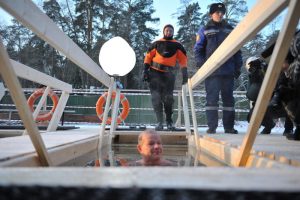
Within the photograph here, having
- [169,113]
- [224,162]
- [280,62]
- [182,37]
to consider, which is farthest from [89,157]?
[182,37]

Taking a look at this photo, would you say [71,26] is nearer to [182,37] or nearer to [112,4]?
[112,4]

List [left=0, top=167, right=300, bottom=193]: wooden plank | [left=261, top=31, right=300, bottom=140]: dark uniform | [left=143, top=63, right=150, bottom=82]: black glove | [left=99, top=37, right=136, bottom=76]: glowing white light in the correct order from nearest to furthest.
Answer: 1. [left=0, top=167, right=300, bottom=193]: wooden plank
2. [left=261, top=31, right=300, bottom=140]: dark uniform
3. [left=99, top=37, right=136, bottom=76]: glowing white light
4. [left=143, top=63, right=150, bottom=82]: black glove

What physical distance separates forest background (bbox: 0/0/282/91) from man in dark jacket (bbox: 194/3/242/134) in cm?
2214

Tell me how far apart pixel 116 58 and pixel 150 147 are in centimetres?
283

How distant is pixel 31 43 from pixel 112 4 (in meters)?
7.18

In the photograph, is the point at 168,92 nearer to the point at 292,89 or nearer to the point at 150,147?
the point at 292,89

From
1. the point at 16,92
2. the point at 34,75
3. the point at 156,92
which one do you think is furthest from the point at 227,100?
the point at 16,92

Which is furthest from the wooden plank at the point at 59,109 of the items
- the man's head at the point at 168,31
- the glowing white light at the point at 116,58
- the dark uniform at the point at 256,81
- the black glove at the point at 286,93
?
the black glove at the point at 286,93

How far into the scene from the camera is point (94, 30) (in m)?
28.4

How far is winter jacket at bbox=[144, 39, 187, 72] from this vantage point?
5785 millimetres

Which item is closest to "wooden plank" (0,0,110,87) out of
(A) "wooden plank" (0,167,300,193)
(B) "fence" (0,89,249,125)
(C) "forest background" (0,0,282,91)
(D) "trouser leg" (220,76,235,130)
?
(A) "wooden plank" (0,167,300,193)

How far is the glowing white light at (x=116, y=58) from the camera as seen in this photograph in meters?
4.85

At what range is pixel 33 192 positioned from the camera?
0.75 meters

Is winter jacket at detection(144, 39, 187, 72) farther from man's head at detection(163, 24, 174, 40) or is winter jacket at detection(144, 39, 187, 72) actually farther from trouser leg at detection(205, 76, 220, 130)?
trouser leg at detection(205, 76, 220, 130)
